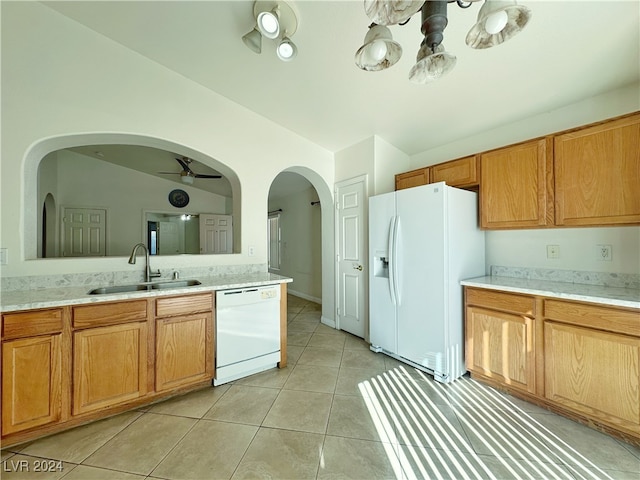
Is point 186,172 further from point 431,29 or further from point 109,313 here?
point 431,29

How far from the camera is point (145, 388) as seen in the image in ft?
6.10

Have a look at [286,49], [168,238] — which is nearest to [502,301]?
[286,49]

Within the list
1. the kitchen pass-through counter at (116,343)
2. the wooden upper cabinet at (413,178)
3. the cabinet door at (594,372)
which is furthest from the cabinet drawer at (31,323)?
the cabinet door at (594,372)

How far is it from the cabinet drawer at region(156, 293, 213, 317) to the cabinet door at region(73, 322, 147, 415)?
6.2 inches

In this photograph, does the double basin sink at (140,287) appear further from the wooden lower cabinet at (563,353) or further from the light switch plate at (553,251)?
the light switch plate at (553,251)

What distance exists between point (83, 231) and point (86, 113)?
362cm

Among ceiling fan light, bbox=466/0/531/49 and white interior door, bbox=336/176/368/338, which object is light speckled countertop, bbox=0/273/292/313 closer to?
white interior door, bbox=336/176/368/338

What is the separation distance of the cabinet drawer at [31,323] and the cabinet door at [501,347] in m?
3.11

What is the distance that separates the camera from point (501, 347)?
6.70 feet

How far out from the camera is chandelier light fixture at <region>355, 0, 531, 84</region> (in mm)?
950

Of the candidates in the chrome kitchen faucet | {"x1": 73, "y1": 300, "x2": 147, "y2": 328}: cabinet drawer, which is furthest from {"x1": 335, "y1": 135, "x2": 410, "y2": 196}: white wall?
{"x1": 73, "y1": 300, "x2": 147, "y2": 328}: cabinet drawer

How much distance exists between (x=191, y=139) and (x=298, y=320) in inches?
115

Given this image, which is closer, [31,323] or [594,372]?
[31,323]

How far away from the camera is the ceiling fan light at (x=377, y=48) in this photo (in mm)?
1155
